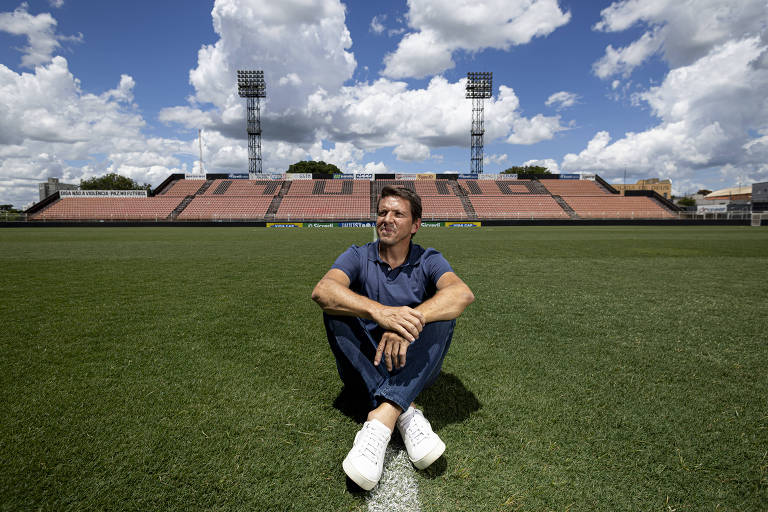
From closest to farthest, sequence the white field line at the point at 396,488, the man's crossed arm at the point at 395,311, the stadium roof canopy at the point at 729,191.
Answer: the white field line at the point at 396,488 → the man's crossed arm at the point at 395,311 → the stadium roof canopy at the point at 729,191

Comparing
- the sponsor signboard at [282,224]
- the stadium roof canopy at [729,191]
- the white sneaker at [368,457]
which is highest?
the stadium roof canopy at [729,191]

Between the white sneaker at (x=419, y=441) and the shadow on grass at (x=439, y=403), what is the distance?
32cm

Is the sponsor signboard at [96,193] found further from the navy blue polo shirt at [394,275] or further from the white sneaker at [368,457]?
the white sneaker at [368,457]

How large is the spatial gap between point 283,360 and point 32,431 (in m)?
1.63

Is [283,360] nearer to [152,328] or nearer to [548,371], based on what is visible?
[152,328]

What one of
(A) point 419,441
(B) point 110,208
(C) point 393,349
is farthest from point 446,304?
(B) point 110,208

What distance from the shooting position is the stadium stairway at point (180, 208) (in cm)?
4243

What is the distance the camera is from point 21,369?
121 inches

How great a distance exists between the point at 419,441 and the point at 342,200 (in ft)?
153

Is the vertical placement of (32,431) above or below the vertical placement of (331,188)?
below

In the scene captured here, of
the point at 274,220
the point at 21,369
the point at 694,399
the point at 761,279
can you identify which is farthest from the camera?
the point at 274,220

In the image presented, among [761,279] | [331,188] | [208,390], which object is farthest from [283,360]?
[331,188]

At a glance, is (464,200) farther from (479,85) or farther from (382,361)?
(382,361)

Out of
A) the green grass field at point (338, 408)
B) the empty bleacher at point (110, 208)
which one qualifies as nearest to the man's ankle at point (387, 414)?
the green grass field at point (338, 408)
